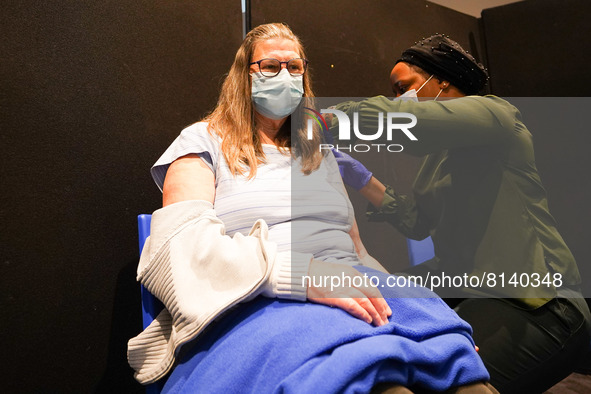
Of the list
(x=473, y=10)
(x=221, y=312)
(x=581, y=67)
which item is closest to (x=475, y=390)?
(x=221, y=312)

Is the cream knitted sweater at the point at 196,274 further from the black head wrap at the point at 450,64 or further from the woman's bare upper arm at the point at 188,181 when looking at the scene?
the black head wrap at the point at 450,64

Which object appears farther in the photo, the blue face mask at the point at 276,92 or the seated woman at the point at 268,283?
the blue face mask at the point at 276,92

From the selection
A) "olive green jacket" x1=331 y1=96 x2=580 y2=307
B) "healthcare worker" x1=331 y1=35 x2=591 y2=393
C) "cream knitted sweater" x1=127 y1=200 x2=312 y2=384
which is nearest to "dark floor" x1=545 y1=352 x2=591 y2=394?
"healthcare worker" x1=331 y1=35 x2=591 y2=393

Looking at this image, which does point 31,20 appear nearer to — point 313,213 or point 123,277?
point 123,277

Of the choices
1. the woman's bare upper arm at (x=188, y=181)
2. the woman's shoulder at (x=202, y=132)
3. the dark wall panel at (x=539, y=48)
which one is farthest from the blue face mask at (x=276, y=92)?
the dark wall panel at (x=539, y=48)

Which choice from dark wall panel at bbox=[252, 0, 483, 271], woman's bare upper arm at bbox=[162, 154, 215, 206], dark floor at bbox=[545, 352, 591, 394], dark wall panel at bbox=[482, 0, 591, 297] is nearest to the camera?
woman's bare upper arm at bbox=[162, 154, 215, 206]

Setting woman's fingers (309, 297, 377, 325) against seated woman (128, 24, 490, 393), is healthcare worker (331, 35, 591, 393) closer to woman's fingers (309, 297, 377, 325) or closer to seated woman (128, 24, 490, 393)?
seated woman (128, 24, 490, 393)

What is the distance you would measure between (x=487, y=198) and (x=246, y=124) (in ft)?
2.43

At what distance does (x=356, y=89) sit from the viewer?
2.15 meters

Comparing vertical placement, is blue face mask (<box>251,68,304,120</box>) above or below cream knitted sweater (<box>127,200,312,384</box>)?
above

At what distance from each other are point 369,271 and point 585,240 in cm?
174

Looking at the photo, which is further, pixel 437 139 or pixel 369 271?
pixel 437 139

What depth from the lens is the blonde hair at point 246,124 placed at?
4.11ft

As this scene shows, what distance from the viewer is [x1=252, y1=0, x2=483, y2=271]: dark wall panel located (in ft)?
6.54
